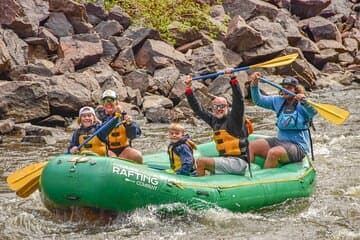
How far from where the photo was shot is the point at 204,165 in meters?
6.98

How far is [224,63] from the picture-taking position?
17.0 meters

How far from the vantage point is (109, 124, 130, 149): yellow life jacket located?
7273 millimetres

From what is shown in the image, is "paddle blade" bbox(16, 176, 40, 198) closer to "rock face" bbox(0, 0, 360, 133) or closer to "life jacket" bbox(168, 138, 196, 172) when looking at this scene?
"life jacket" bbox(168, 138, 196, 172)

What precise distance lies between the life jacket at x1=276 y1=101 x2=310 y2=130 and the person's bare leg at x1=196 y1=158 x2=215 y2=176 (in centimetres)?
115

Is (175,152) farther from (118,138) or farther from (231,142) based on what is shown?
(118,138)

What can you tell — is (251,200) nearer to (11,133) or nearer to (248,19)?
(11,133)

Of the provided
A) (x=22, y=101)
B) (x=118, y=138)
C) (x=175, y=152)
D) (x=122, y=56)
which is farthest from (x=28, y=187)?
(x=122, y=56)

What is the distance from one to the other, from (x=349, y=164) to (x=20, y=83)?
6.17 m

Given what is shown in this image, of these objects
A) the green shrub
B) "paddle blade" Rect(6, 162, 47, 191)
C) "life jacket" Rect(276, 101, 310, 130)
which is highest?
"life jacket" Rect(276, 101, 310, 130)

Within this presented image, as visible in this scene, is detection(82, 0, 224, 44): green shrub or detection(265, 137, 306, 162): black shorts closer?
detection(265, 137, 306, 162): black shorts

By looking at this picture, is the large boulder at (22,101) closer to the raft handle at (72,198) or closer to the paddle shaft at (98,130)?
the paddle shaft at (98,130)

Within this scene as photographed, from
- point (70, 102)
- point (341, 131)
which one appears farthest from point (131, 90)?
point (341, 131)

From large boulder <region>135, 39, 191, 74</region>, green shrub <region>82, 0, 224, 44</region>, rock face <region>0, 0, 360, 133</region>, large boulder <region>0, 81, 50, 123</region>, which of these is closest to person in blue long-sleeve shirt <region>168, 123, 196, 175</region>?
rock face <region>0, 0, 360, 133</region>

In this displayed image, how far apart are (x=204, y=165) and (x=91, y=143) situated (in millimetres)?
1238
